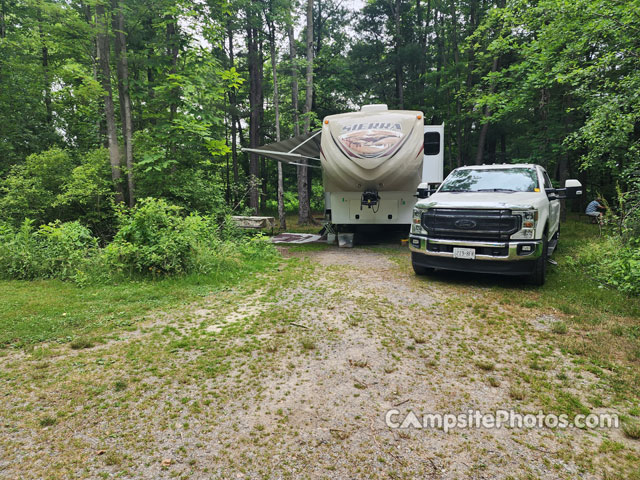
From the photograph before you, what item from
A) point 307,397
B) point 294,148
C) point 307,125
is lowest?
point 307,397

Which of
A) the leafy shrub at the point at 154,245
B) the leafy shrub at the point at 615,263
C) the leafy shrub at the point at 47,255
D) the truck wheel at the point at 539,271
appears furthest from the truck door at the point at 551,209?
the leafy shrub at the point at 47,255

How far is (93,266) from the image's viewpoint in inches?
242

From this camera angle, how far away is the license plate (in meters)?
5.54

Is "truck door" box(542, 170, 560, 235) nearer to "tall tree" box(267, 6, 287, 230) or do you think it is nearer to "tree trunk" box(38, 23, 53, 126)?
"tall tree" box(267, 6, 287, 230)

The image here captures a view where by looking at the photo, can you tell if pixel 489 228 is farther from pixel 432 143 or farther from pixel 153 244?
pixel 153 244

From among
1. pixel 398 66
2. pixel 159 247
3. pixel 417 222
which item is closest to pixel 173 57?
pixel 159 247

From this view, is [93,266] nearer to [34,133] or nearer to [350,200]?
[350,200]

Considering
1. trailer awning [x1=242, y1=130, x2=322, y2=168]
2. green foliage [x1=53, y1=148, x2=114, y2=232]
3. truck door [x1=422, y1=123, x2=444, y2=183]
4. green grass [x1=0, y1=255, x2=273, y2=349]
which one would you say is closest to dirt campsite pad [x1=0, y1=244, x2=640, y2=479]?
green grass [x1=0, y1=255, x2=273, y2=349]

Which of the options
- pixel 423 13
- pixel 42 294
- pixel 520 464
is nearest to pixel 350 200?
pixel 42 294

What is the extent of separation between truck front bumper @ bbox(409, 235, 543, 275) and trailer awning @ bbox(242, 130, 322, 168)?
198 inches

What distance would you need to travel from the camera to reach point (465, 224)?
5.63 metres

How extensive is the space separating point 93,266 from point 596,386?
23.6 ft

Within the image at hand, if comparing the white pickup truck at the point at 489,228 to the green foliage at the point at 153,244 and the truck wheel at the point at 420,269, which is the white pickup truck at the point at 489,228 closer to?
the truck wheel at the point at 420,269

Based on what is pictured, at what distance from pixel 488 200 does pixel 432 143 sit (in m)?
4.28
